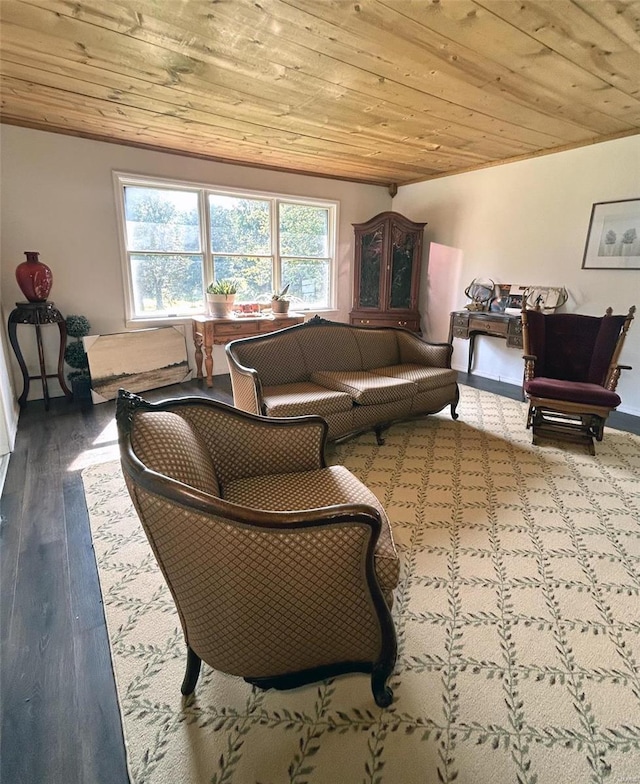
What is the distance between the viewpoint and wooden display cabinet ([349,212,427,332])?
5320mm

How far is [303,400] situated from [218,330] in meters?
2.07

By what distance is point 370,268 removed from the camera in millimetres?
5500

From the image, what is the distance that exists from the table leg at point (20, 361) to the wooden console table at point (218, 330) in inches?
64.2

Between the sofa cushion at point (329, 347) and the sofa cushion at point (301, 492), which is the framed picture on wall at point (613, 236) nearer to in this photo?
the sofa cushion at point (329, 347)

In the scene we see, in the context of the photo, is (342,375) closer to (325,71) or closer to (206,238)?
(325,71)

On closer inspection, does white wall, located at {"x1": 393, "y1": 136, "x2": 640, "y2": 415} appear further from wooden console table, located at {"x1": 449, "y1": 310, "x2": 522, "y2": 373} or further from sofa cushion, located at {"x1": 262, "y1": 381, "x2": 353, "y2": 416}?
sofa cushion, located at {"x1": 262, "y1": 381, "x2": 353, "y2": 416}

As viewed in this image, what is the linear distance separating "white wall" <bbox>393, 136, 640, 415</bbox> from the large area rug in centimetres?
239

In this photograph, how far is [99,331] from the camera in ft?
14.0

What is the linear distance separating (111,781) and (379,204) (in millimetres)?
6361

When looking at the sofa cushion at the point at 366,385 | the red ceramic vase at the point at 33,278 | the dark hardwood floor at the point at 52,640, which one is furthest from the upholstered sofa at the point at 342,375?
the red ceramic vase at the point at 33,278

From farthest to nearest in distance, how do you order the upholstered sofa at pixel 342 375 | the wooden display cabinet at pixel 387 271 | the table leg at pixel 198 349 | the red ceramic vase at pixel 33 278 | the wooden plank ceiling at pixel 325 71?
the wooden display cabinet at pixel 387 271 < the table leg at pixel 198 349 < the red ceramic vase at pixel 33 278 < the upholstered sofa at pixel 342 375 < the wooden plank ceiling at pixel 325 71

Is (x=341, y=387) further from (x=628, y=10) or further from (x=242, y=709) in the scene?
(x=628, y=10)

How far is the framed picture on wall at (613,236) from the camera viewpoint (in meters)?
3.75

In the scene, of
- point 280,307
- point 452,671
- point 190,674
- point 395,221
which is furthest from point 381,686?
point 395,221
